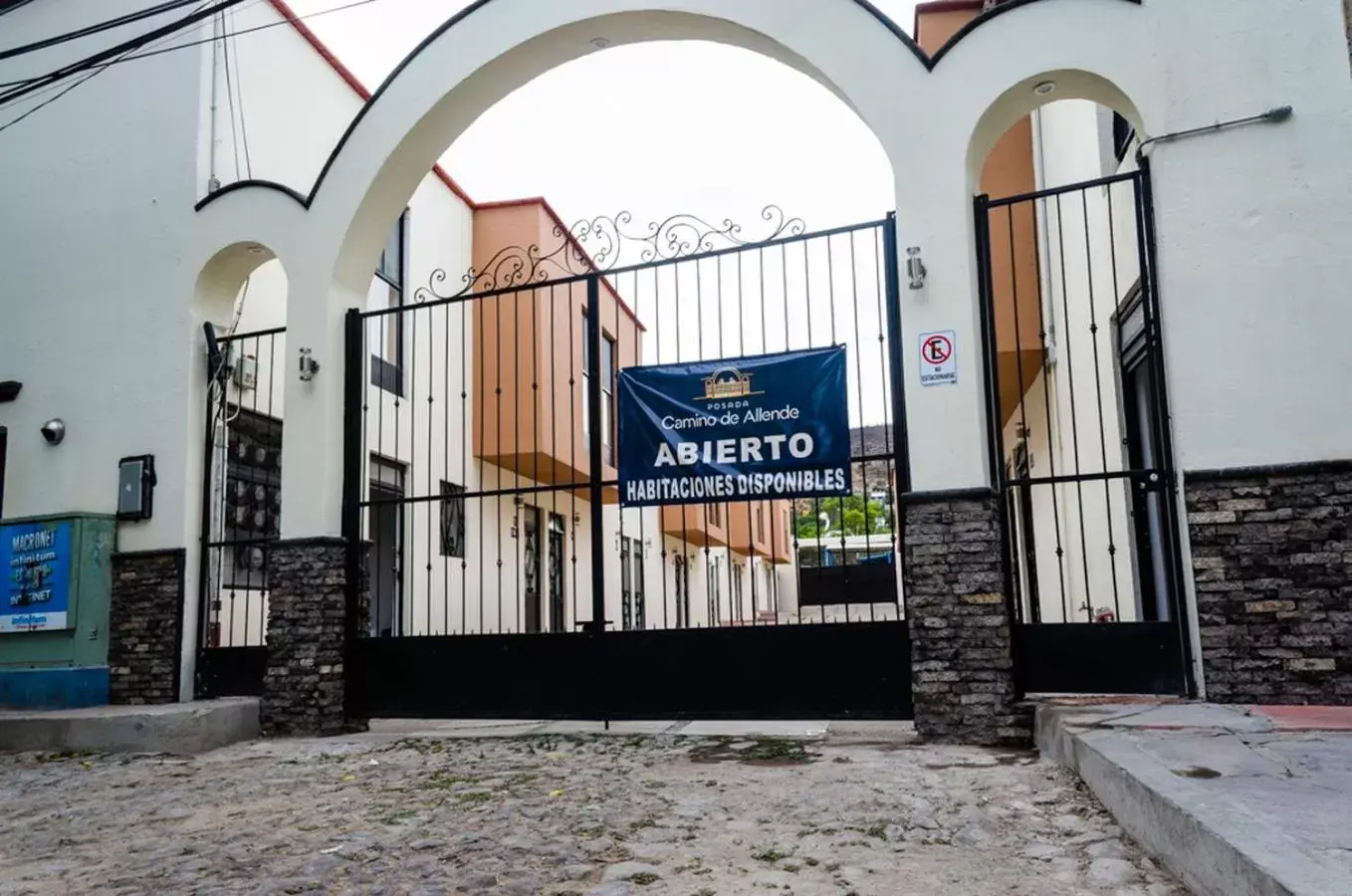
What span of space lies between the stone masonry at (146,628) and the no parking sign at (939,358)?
587cm

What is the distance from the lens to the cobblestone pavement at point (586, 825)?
Answer: 3596mm

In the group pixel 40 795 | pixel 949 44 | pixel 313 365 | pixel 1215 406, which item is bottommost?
pixel 40 795

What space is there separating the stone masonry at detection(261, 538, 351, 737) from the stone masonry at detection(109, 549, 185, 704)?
87cm

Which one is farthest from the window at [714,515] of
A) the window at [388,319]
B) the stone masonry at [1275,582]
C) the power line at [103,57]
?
the stone masonry at [1275,582]

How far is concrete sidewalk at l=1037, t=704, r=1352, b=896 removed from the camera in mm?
2494

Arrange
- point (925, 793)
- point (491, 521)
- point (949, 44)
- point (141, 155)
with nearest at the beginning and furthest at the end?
point (925, 793)
point (949, 44)
point (141, 155)
point (491, 521)

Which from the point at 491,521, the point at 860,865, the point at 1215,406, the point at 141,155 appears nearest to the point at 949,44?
the point at 1215,406

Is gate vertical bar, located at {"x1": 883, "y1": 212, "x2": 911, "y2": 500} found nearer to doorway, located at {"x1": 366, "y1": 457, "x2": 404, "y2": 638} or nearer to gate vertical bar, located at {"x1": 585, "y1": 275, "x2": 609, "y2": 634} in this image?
gate vertical bar, located at {"x1": 585, "y1": 275, "x2": 609, "y2": 634}

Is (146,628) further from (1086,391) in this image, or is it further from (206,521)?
(1086,391)

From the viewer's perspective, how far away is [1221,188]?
5.84 metres

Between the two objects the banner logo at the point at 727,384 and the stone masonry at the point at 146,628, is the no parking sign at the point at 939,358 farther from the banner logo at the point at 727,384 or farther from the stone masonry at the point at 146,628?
the stone masonry at the point at 146,628

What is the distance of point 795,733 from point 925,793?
2.27 meters

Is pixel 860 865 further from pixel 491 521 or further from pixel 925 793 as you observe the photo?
pixel 491 521

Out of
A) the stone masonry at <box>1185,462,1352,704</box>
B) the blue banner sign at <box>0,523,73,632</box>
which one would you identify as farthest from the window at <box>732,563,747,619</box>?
the blue banner sign at <box>0,523,73,632</box>
